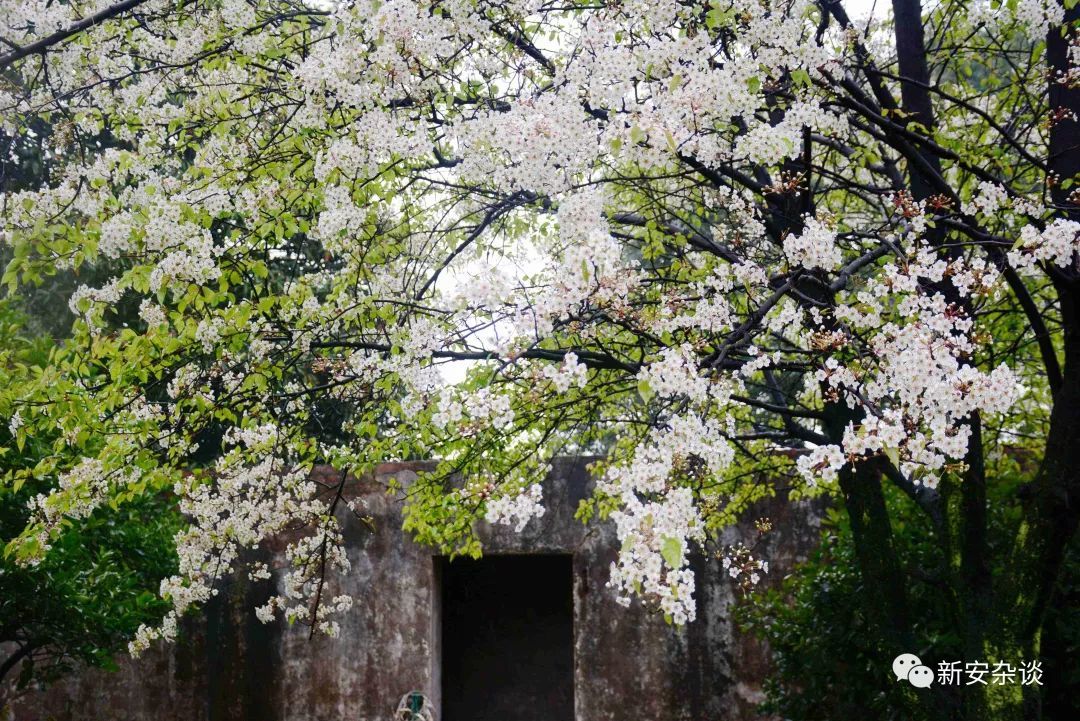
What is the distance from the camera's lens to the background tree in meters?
3.40

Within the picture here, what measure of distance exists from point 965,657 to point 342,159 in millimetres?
3667

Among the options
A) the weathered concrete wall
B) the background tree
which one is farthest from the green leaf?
the weathered concrete wall

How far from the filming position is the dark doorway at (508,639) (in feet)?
42.2

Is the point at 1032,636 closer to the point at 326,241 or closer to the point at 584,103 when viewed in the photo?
the point at 584,103

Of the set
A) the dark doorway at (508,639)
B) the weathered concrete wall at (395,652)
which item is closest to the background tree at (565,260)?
the weathered concrete wall at (395,652)

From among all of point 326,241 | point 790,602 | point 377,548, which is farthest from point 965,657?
point 377,548

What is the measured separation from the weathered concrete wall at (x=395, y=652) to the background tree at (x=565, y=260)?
3943 mm

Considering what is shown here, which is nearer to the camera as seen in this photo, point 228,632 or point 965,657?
point 965,657

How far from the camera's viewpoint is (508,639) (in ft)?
43.6

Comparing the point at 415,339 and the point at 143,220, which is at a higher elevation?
the point at 143,220

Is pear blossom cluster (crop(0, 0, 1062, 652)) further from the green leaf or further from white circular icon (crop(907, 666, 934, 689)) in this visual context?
white circular icon (crop(907, 666, 934, 689))

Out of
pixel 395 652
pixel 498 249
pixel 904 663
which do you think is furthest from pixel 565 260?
pixel 395 652

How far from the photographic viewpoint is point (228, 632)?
9.84m

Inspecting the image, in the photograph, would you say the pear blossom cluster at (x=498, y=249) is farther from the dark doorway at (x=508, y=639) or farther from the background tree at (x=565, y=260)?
the dark doorway at (x=508, y=639)
